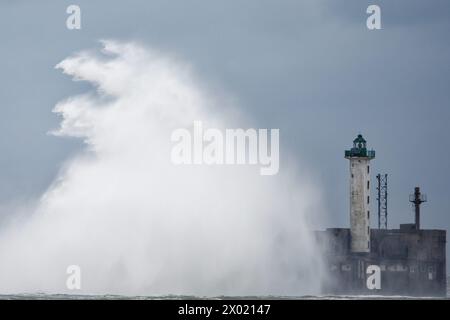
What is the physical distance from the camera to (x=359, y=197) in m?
103

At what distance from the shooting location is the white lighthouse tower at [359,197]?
103 meters

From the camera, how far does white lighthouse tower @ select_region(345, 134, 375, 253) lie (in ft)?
338

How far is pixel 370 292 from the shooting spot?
10588cm

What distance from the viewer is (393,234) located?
108750 millimetres
